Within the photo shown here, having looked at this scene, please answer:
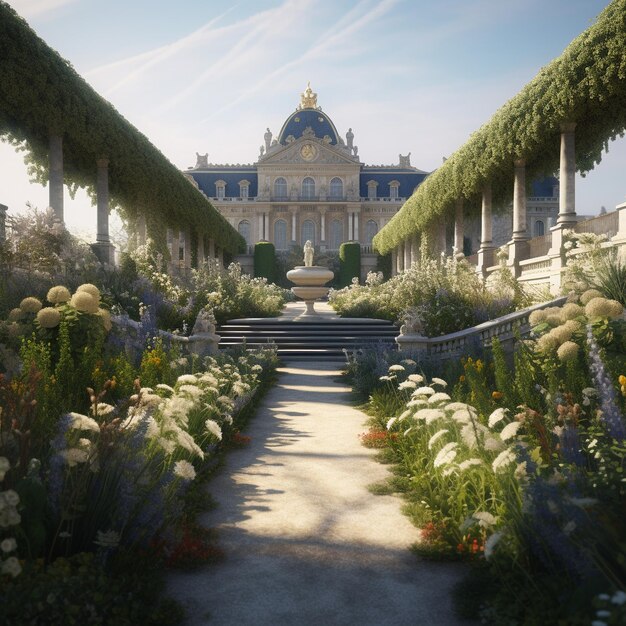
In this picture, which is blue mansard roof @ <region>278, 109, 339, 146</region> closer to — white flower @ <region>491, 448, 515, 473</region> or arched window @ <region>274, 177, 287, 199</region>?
arched window @ <region>274, 177, 287, 199</region>

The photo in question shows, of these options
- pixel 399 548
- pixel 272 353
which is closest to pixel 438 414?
pixel 399 548

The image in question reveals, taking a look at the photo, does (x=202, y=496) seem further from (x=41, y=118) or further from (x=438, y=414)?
(x=41, y=118)

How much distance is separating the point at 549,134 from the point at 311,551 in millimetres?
14009

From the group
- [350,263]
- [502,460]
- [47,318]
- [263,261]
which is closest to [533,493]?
[502,460]

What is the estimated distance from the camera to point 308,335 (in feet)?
49.4

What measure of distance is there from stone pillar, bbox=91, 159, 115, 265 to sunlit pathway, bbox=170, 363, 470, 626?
14.6 metres

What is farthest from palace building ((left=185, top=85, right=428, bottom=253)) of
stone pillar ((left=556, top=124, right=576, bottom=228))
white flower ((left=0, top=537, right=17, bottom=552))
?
white flower ((left=0, top=537, right=17, bottom=552))

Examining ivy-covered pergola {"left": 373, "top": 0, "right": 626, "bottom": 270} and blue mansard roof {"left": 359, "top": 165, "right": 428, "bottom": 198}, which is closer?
ivy-covered pergola {"left": 373, "top": 0, "right": 626, "bottom": 270}

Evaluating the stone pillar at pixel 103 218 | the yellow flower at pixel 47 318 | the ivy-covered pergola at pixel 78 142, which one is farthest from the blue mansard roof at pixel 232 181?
the yellow flower at pixel 47 318

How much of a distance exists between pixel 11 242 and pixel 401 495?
33.7 ft

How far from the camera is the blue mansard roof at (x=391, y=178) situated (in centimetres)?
6244

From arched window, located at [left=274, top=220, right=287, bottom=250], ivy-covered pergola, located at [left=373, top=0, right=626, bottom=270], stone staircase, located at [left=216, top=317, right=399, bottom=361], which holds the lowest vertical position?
stone staircase, located at [left=216, top=317, right=399, bottom=361]

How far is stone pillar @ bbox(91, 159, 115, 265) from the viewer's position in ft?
61.8

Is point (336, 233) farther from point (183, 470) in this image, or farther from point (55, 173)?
point (183, 470)
